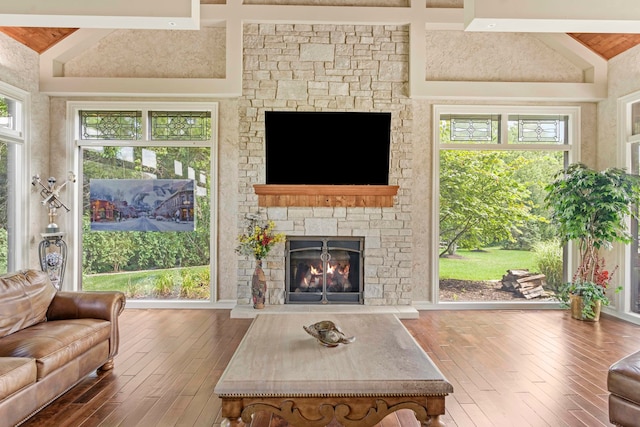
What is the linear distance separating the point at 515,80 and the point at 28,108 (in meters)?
6.63

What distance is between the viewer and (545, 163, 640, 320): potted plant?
476cm

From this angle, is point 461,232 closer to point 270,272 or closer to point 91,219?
point 270,272

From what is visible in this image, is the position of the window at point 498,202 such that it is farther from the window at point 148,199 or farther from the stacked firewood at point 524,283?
the window at point 148,199

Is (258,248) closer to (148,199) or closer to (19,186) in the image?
(148,199)

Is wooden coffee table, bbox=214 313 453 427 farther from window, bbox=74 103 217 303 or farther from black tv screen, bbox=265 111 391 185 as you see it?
window, bbox=74 103 217 303

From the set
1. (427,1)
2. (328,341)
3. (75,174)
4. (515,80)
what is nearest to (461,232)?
(515,80)

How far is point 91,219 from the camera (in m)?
5.60

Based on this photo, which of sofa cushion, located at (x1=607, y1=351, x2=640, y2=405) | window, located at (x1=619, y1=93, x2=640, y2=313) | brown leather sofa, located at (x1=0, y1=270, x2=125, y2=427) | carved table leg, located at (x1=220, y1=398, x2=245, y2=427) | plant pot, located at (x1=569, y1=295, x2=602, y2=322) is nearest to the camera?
carved table leg, located at (x1=220, y1=398, x2=245, y2=427)

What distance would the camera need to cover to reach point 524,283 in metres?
5.75

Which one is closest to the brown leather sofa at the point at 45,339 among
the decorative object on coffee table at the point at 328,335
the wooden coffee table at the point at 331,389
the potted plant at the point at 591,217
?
the wooden coffee table at the point at 331,389

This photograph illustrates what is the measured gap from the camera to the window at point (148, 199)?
5578 millimetres

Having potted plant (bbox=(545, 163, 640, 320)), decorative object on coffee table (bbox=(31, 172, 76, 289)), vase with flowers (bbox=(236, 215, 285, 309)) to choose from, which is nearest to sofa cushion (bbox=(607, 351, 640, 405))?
potted plant (bbox=(545, 163, 640, 320))

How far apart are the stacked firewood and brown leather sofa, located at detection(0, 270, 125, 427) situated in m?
5.03

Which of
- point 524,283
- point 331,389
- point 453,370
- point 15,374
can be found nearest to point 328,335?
point 331,389
